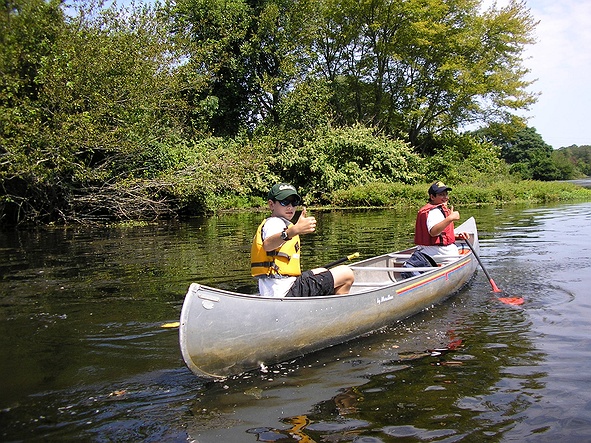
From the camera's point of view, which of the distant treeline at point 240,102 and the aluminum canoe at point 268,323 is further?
the distant treeline at point 240,102

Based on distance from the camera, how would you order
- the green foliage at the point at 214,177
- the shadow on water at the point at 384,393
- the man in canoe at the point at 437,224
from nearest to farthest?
the shadow on water at the point at 384,393 < the man in canoe at the point at 437,224 < the green foliage at the point at 214,177

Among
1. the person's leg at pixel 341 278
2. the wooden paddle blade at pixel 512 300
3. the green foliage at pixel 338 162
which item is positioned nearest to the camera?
the person's leg at pixel 341 278

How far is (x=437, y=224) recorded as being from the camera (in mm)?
7562

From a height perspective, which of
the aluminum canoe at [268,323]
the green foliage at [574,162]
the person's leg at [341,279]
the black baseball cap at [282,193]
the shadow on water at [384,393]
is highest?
the green foliage at [574,162]

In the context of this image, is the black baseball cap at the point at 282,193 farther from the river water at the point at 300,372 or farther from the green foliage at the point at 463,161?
Result: the green foliage at the point at 463,161

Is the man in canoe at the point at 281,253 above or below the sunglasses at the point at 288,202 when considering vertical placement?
below

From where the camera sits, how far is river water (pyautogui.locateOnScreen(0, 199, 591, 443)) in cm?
391

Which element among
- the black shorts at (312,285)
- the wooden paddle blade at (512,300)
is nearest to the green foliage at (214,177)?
the wooden paddle blade at (512,300)

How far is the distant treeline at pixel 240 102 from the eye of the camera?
15.8 metres

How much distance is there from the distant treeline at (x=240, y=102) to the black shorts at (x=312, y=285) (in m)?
5.01

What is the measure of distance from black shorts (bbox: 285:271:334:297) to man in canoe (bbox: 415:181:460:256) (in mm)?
2154

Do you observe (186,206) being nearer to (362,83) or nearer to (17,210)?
(17,210)

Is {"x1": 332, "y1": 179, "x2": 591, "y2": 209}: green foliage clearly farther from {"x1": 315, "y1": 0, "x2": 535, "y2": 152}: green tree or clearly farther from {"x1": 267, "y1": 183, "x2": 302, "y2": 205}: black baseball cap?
{"x1": 267, "y1": 183, "x2": 302, "y2": 205}: black baseball cap

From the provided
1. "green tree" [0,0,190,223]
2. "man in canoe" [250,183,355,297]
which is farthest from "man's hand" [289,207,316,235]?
"green tree" [0,0,190,223]
